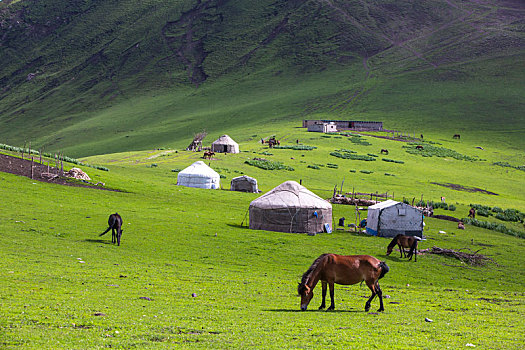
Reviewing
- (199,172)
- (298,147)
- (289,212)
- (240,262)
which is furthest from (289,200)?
(298,147)

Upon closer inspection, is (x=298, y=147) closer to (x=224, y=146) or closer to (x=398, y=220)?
(x=224, y=146)

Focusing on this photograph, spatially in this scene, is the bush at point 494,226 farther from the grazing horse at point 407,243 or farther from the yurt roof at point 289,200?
the grazing horse at point 407,243

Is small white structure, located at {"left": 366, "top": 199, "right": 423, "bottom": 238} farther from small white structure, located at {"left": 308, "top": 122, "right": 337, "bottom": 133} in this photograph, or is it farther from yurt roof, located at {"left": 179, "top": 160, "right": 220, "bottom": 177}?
small white structure, located at {"left": 308, "top": 122, "right": 337, "bottom": 133}

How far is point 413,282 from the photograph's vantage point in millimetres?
25922

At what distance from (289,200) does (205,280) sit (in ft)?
49.4

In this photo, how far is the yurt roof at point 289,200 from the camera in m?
36.1

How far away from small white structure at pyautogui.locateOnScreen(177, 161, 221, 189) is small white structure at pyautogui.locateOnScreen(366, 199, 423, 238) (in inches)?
974

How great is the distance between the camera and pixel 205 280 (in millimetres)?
21750

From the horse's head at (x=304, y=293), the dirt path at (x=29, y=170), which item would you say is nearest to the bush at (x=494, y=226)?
the dirt path at (x=29, y=170)

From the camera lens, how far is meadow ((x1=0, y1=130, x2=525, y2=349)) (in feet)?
41.3

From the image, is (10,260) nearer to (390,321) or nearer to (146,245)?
(146,245)

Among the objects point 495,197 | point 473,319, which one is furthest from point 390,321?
point 495,197

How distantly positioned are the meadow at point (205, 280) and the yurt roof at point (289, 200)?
1.99m

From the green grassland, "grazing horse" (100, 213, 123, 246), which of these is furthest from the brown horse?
"grazing horse" (100, 213, 123, 246)
